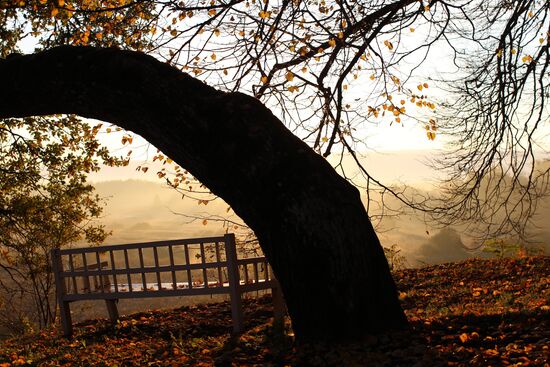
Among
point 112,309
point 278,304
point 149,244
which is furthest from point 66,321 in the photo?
point 278,304

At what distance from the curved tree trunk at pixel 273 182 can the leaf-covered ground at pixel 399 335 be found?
14.6 inches

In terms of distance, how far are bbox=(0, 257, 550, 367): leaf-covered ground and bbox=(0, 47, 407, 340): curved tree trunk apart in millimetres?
370

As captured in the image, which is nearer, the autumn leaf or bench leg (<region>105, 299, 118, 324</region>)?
the autumn leaf

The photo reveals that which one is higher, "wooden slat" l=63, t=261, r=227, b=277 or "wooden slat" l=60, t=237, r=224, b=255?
"wooden slat" l=60, t=237, r=224, b=255

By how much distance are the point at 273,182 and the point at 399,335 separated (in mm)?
1880

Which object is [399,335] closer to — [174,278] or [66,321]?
[174,278]

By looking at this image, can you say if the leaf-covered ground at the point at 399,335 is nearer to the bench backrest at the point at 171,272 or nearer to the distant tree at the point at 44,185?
the bench backrest at the point at 171,272

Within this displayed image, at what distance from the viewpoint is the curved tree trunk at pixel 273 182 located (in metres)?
4.99

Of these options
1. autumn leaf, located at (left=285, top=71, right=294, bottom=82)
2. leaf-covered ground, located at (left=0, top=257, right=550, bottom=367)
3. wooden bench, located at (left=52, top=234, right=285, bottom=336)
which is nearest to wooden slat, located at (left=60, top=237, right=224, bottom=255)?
wooden bench, located at (left=52, top=234, right=285, bottom=336)

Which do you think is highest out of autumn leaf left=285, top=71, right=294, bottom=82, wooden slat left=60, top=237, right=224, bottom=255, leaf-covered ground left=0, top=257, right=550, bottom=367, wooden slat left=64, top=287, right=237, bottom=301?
autumn leaf left=285, top=71, right=294, bottom=82

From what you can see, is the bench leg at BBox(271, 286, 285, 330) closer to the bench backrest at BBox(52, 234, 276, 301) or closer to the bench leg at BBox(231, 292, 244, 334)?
the bench backrest at BBox(52, 234, 276, 301)

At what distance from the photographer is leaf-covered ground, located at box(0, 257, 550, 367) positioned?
4805 mm

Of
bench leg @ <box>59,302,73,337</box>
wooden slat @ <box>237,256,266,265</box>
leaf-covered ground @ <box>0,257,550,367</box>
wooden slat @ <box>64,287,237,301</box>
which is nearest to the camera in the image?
leaf-covered ground @ <box>0,257,550,367</box>

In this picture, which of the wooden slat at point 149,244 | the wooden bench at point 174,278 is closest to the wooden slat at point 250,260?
the wooden bench at point 174,278
